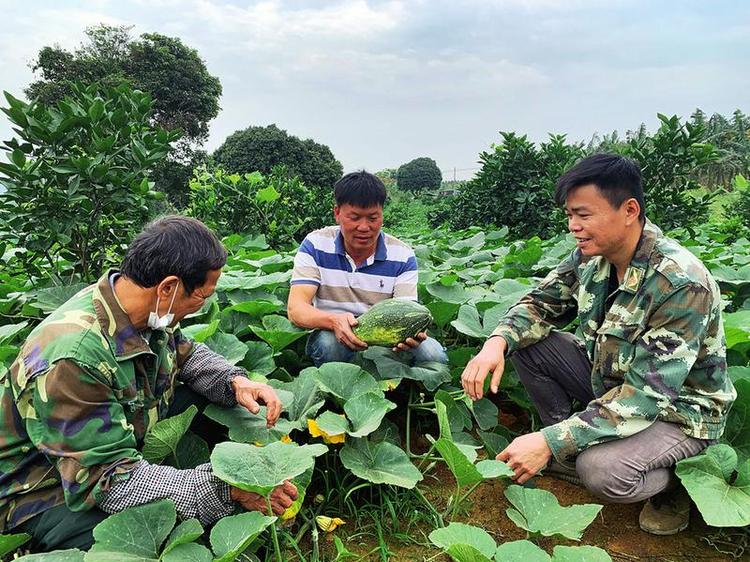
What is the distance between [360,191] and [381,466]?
138 centimetres

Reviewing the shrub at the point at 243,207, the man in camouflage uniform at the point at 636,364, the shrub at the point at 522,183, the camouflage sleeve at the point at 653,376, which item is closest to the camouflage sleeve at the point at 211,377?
the man in camouflage uniform at the point at 636,364

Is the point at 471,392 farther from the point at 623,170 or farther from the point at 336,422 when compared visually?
the point at 623,170

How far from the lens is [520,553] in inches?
67.7

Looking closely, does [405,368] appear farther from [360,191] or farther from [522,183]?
[522,183]

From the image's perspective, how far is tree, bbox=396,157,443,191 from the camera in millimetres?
40969

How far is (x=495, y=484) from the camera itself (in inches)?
100

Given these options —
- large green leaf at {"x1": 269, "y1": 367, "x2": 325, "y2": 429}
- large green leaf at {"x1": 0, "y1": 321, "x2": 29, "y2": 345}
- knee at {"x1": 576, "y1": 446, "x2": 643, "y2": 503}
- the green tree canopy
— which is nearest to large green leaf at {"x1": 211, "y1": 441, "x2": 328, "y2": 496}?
large green leaf at {"x1": 269, "y1": 367, "x2": 325, "y2": 429}

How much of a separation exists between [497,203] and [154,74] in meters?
19.8

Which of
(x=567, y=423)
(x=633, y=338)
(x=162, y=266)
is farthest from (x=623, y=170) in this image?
(x=162, y=266)

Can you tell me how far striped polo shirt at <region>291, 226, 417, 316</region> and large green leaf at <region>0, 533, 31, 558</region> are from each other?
5.67 feet

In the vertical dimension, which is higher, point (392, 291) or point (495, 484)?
point (392, 291)

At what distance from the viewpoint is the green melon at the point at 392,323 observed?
108 inches

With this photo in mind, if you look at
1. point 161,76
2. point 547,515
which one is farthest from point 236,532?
point 161,76

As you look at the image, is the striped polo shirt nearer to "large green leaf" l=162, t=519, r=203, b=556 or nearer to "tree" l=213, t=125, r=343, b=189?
"large green leaf" l=162, t=519, r=203, b=556
